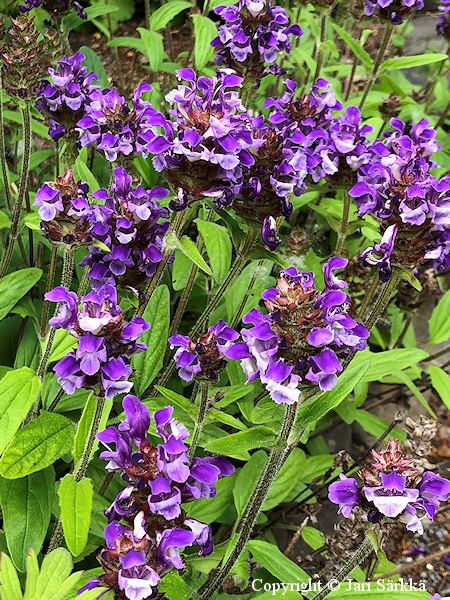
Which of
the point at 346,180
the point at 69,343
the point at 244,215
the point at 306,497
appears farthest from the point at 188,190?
the point at 306,497

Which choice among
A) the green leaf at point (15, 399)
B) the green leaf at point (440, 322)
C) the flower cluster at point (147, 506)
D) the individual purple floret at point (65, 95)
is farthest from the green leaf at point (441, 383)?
the individual purple floret at point (65, 95)

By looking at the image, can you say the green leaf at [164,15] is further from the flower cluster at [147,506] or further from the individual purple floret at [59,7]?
the flower cluster at [147,506]

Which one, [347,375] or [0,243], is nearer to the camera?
[347,375]

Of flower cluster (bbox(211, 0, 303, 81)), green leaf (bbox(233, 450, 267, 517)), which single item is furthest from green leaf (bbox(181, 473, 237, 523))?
flower cluster (bbox(211, 0, 303, 81))

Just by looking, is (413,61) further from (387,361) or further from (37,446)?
(37,446)

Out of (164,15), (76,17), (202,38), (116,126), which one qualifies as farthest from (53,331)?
(164,15)

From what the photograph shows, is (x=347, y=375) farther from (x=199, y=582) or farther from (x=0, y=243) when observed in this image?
(x=0, y=243)
